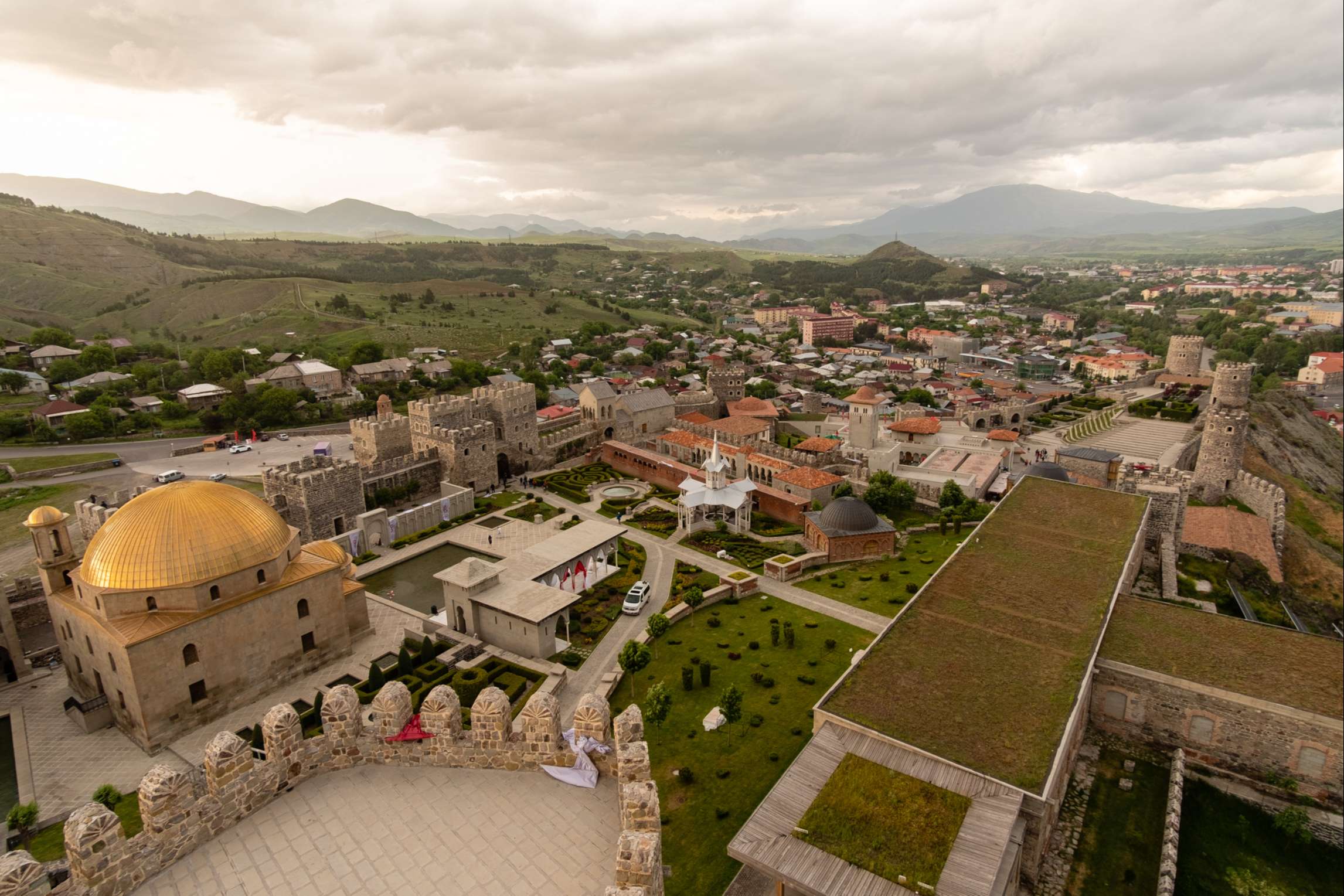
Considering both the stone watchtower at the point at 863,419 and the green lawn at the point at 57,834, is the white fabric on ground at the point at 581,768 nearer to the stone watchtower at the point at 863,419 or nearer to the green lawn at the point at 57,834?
the green lawn at the point at 57,834

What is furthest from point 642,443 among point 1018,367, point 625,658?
point 1018,367

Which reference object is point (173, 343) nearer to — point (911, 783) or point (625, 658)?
point (625, 658)

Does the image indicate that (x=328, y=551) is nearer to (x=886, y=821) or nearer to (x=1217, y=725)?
(x=886, y=821)

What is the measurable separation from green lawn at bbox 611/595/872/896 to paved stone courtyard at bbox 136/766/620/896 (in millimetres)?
11106

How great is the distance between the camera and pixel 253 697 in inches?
1094

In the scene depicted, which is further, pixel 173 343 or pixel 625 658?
pixel 173 343

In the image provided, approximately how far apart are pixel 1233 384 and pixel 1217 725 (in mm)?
37410

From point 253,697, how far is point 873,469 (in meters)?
45.8

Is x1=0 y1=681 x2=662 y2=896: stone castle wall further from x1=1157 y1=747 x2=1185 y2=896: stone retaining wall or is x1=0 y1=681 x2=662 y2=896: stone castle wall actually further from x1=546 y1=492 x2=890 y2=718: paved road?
x1=1157 y1=747 x2=1185 y2=896: stone retaining wall

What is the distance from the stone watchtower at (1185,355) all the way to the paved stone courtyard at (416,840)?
366 ft

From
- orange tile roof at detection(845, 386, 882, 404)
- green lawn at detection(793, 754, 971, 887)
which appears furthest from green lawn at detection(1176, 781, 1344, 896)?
orange tile roof at detection(845, 386, 882, 404)

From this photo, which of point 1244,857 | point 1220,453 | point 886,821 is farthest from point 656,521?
point 1220,453

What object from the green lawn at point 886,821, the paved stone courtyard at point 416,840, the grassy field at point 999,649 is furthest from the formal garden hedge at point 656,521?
the paved stone courtyard at point 416,840

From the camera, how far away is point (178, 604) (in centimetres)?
2530
